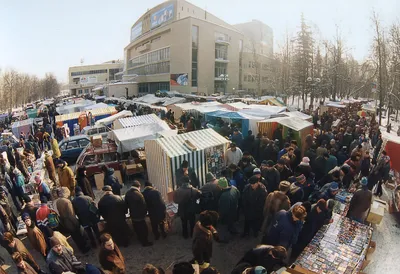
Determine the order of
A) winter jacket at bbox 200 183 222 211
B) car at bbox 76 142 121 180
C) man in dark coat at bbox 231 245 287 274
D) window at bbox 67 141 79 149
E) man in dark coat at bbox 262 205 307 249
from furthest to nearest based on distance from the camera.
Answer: window at bbox 67 141 79 149 < car at bbox 76 142 121 180 < winter jacket at bbox 200 183 222 211 < man in dark coat at bbox 262 205 307 249 < man in dark coat at bbox 231 245 287 274

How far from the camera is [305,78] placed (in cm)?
3672

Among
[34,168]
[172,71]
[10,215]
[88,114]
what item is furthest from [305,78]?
[10,215]

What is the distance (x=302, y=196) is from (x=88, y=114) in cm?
1690

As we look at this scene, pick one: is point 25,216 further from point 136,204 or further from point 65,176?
point 65,176

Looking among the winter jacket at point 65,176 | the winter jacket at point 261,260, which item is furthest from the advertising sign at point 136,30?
the winter jacket at point 261,260

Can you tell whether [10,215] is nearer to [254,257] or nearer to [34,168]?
[34,168]

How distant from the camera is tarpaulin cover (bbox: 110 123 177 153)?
30.2ft

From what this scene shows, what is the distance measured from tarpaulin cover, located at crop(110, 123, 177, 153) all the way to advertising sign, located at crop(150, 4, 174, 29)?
161 feet

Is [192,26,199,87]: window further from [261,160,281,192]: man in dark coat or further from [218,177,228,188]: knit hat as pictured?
[218,177,228,188]: knit hat

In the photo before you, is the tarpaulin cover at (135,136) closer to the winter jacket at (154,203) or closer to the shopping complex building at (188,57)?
the winter jacket at (154,203)

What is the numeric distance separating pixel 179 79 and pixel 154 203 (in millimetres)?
42009

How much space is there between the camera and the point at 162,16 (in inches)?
2199

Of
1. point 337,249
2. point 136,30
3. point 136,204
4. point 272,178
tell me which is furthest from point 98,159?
point 136,30

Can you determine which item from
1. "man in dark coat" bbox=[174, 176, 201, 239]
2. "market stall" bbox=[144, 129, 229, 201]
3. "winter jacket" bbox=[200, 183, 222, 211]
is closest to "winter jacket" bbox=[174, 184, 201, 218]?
"man in dark coat" bbox=[174, 176, 201, 239]
